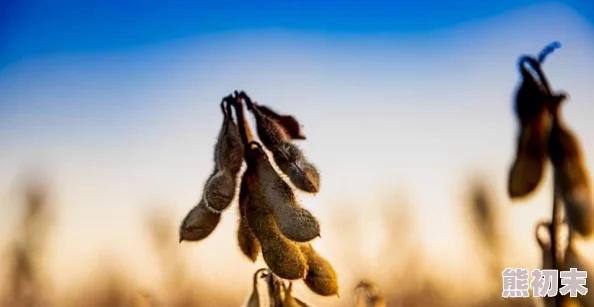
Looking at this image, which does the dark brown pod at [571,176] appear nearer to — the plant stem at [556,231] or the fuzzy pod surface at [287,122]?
the plant stem at [556,231]

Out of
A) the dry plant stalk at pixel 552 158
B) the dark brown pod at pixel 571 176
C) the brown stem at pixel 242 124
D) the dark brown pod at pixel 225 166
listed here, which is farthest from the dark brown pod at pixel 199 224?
the dark brown pod at pixel 571 176

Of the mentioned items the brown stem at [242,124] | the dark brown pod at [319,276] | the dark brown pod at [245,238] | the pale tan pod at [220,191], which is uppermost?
the brown stem at [242,124]

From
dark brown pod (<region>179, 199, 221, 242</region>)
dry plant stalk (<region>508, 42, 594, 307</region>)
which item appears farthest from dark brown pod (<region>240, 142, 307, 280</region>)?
dry plant stalk (<region>508, 42, 594, 307</region>)

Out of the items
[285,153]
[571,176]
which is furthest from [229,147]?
[571,176]

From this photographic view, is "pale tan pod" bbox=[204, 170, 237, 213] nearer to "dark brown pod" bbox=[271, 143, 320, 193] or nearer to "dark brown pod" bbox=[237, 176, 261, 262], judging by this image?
"dark brown pod" bbox=[237, 176, 261, 262]

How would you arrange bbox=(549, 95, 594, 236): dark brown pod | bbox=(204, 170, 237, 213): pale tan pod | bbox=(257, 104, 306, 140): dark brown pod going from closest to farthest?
bbox=(549, 95, 594, 236): dark brown pod → bbox=(204, 170, 237, 213): pale tan pod → bbox=(257, 104, 306, 140): dark brown pod

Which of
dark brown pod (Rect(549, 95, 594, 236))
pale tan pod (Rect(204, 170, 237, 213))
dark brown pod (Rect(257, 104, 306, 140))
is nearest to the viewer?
dark brown pod (Rect(549, 95, 594, 236))
